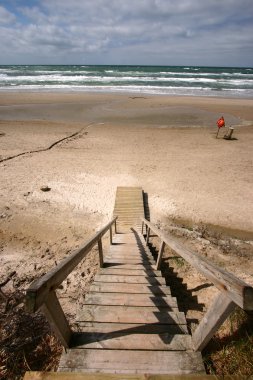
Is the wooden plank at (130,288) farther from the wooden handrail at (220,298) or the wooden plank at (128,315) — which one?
the wooden handrail at (220,298)

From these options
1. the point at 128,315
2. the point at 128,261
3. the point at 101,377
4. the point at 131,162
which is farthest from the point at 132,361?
the point at 131,162

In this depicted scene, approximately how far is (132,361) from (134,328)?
454mm

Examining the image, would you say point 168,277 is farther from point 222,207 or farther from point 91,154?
point 91,154

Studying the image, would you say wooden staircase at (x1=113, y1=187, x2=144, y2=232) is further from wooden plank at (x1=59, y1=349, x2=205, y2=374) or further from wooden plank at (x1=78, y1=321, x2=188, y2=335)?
wooden plank at (x1=59, y1=349, x2=205, y2=374)

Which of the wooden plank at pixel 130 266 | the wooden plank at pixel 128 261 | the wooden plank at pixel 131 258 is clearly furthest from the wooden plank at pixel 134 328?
the wooden plank at pixel 131 258

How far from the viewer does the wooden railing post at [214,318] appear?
2.01 m

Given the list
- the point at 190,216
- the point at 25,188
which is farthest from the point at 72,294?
the point at 25,188

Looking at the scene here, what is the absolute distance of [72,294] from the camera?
531 cm

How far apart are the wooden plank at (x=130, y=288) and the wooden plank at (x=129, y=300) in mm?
149

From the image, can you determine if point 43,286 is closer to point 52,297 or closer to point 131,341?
point 52,297

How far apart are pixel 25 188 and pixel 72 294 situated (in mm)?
6605

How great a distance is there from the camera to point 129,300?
3.32 metres

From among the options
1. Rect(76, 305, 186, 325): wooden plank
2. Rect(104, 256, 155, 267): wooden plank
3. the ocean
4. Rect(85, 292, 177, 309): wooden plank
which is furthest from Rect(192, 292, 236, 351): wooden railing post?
the ocean

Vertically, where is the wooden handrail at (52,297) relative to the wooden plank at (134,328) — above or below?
above
